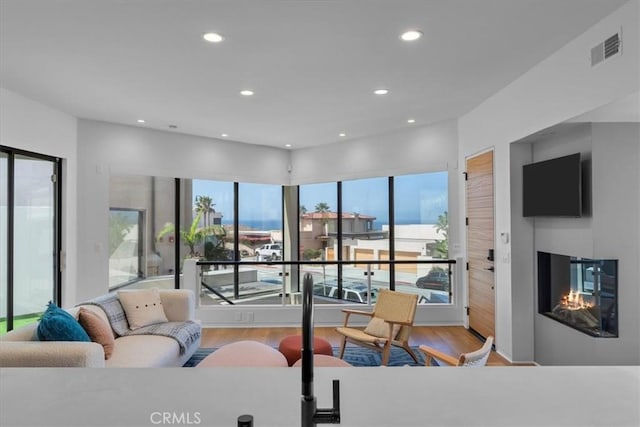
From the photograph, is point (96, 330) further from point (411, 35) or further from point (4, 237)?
point (411, 35)

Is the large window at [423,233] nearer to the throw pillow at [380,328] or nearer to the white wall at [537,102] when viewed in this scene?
the white wall at [537,102]

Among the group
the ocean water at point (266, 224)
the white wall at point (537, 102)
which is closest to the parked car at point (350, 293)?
the ocean water at point (266, 224)

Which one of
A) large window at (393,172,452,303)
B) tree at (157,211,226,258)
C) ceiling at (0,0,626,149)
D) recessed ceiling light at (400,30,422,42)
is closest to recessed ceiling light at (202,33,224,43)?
ceiling at (0,0,626,149)

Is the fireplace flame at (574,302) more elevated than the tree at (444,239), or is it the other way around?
the tree at (444,239)

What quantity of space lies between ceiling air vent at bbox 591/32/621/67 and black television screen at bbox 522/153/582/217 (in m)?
0.79

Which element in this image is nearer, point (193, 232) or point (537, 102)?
point (537, 102)

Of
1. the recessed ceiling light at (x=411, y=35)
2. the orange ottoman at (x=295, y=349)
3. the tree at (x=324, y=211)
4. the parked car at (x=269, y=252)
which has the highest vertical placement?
the recessed ceiling light at (x=411, y=35)

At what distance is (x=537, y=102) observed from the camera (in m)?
3.46

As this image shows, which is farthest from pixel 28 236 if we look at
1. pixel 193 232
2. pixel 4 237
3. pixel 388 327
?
pixel 388 327

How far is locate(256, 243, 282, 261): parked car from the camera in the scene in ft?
24.6

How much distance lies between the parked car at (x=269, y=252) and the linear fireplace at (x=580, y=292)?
4818mm

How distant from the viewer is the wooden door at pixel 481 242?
14.6ft

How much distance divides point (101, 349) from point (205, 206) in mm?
4483

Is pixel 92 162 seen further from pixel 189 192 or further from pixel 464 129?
pixel 464 129
